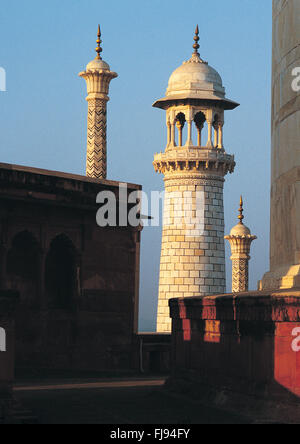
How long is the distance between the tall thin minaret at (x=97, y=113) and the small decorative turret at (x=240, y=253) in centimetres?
1725

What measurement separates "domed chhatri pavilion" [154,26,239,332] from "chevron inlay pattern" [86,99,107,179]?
21.3ft

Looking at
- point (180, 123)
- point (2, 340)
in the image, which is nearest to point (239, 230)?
point (180, 123)

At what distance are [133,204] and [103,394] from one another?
29.1 ft

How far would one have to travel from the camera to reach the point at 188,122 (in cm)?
4625

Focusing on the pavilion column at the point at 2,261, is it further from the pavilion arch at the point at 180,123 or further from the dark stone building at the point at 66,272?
the pavilion arch at the point at 180,123

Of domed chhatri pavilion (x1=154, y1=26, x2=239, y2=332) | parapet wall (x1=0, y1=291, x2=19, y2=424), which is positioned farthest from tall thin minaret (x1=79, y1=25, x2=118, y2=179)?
parapet wall (x1=0, y1=291, x2=19, y2=424)

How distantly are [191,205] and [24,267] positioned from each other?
22680mm

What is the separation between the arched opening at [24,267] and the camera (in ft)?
74.9

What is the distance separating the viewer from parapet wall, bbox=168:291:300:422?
43.0 ft

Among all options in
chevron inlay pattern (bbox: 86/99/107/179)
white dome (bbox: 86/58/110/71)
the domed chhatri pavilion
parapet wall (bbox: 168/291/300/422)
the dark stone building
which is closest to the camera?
parapet wall (bbox: 168/291/300/422)

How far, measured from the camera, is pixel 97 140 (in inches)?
1539

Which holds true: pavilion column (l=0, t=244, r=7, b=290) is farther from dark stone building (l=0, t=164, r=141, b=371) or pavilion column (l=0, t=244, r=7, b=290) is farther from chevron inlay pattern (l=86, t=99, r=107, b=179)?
chevron inlay pattern (l=86, t=99, r=107, b=179)

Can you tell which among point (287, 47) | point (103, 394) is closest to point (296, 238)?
point (287, 47)

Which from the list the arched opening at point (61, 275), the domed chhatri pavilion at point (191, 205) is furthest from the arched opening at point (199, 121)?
the arched opening at point (61, 275)
